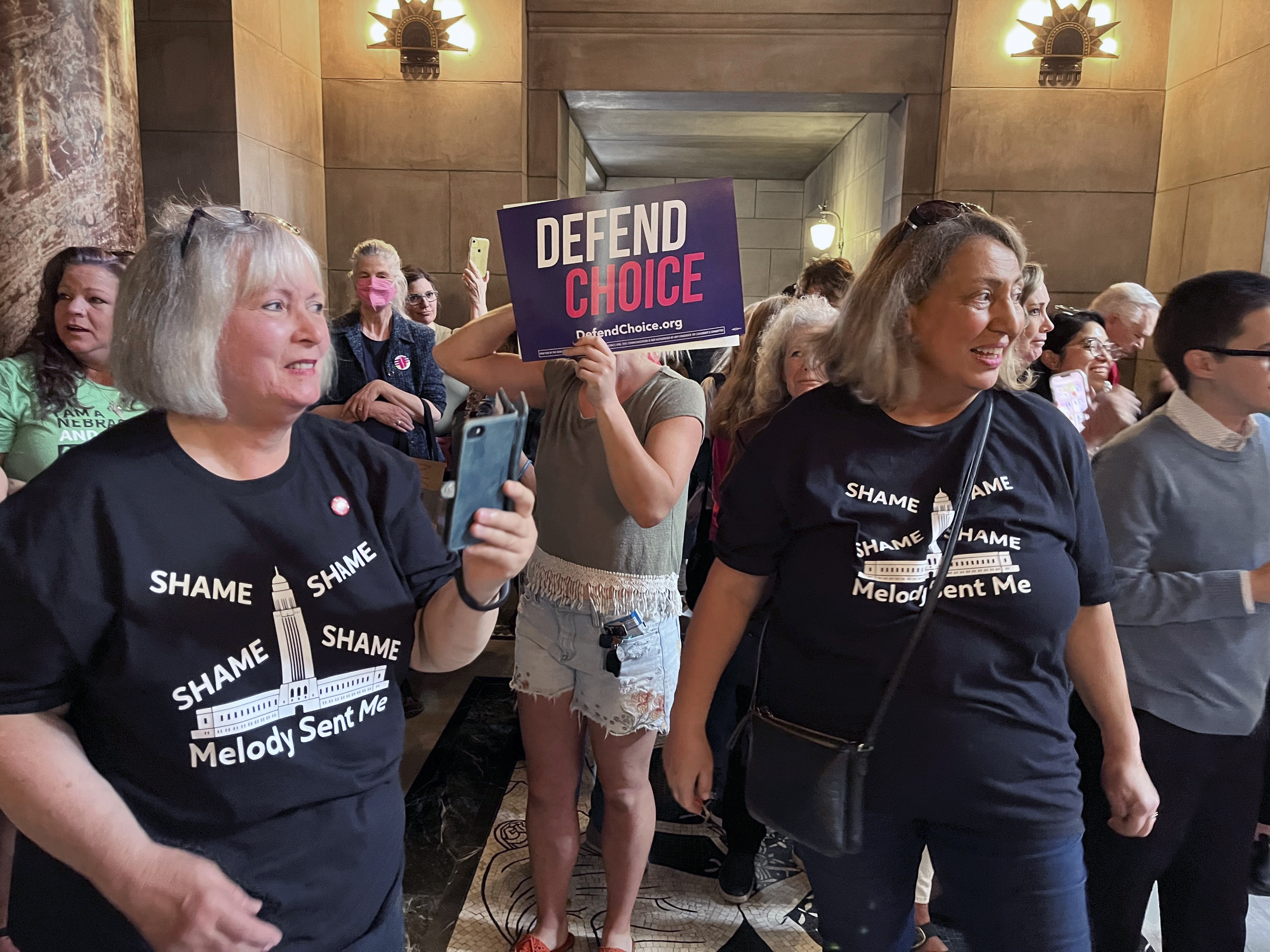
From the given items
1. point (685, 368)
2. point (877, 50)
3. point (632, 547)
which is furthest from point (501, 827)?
point (877, 50)

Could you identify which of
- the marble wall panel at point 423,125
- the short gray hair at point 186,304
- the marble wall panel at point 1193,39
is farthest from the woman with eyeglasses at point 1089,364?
the marble wall panel at point 423,125

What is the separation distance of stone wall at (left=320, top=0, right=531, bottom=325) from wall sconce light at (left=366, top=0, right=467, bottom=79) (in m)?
0.08

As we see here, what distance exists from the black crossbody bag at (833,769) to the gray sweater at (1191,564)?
21.3 inches

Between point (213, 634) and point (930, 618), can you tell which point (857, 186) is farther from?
point (213, 634)

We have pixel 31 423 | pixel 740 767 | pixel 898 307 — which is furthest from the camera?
pixel 740 767

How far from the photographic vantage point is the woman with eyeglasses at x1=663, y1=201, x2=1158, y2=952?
138 centimetres

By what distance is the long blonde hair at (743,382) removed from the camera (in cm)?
265

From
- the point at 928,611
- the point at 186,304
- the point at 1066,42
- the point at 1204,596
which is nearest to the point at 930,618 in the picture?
the point at 928,611

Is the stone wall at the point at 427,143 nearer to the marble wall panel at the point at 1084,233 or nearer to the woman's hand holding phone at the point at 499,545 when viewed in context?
the marble wall panel at the point at 1084,233

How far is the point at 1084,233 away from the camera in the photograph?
686 cm

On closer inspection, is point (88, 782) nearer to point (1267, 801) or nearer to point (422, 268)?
point (1267, 801)

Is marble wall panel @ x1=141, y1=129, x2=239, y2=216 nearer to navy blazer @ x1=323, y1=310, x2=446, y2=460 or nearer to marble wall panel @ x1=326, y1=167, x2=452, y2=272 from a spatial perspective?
marble wall panel @ x1=326, y1=167, x2=452, y2=272

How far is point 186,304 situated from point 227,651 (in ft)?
1.50

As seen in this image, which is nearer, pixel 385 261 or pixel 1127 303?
pixel 385 261
